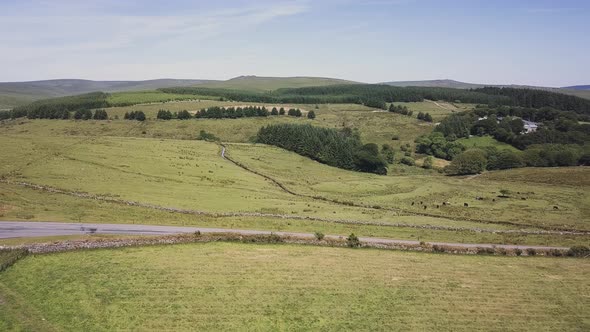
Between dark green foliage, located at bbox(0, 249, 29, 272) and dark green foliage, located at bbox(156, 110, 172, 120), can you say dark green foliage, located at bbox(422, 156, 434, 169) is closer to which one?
dark green foliage, located at bbox(156, 110, 172, 120)

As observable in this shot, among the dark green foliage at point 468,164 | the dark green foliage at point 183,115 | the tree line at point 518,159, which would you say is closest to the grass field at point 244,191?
the dark green foliage at point 468,164

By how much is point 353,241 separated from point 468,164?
83404mm

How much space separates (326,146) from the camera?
139125 mm

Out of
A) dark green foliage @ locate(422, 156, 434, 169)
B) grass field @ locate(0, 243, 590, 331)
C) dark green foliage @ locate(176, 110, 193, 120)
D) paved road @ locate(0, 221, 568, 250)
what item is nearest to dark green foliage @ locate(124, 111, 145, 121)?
dark green foliage @ locate(176, 110, 193, 120)

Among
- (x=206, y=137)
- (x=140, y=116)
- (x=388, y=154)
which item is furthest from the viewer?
(x=140, y=116)

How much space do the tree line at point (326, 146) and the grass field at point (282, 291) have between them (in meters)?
78.1

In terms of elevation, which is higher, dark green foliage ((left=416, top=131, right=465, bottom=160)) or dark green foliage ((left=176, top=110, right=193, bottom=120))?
dark green foliage ((left=176, top=110, right=193, bottom=120))

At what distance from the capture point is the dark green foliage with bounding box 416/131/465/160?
154 meters

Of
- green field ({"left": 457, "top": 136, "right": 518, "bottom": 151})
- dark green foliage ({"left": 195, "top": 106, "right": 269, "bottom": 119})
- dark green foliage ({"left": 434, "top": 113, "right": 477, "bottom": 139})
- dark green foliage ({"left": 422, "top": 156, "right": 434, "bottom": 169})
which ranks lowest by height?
dark green foliage ({"left": 422, "top": 156, "right": 434, "bottom": 169})

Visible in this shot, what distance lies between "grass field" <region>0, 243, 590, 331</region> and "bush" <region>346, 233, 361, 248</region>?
2885 mm

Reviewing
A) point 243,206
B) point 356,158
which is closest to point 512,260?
point 243,206

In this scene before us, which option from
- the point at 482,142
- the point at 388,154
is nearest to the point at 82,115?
the point at 388,154

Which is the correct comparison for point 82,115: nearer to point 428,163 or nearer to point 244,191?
point 244,191

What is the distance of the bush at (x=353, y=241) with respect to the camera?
5665 cm
